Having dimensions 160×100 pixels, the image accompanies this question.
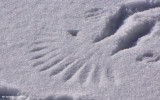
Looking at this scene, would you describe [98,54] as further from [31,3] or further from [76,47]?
[31,3]

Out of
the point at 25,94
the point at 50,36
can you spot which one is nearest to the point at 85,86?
the point at 25,94

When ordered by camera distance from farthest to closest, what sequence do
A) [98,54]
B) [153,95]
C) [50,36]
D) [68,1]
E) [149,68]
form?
[68,1], [50,36], [98,54], [149,68], [153,95]

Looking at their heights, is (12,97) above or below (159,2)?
below

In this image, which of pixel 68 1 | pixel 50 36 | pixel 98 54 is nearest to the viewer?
Answer: pixel 98 54

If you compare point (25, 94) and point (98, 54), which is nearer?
point (25, 94)
